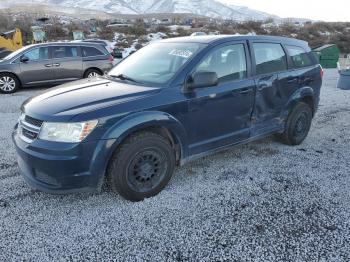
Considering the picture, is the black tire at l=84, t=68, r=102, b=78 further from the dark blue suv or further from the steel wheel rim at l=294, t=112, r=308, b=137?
the steel wheel rim at l=294, t=112, r=308, b=137

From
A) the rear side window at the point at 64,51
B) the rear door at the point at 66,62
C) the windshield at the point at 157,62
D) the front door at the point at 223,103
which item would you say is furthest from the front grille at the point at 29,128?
the rear side window at the point at 64,51

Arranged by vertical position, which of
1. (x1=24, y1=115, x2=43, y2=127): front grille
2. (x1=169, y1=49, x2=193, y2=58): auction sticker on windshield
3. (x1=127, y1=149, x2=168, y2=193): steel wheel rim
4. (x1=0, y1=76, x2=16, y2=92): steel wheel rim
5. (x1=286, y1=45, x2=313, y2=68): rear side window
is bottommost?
(x1=0, y1=76, x2=16, y2=92): steel wheel rim

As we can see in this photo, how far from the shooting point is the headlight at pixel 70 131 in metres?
2.97

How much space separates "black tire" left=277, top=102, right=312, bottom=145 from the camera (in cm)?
498

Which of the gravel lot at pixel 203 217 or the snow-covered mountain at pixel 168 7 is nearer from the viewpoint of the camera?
the gravel lot at pixel 203 217

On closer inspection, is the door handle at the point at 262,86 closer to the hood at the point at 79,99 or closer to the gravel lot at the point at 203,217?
the gravel lot at the point at 203,217

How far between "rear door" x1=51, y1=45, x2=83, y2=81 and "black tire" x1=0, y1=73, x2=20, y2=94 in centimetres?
121

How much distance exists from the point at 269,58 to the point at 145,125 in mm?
2263

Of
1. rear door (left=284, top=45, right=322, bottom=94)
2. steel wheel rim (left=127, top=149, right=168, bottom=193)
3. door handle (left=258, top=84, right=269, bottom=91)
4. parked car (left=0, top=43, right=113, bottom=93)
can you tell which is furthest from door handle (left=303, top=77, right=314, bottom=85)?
parked car (left=0, top=43, right=113, bottom=93)

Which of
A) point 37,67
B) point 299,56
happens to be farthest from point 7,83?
point 299,56

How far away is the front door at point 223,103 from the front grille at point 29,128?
1592mm

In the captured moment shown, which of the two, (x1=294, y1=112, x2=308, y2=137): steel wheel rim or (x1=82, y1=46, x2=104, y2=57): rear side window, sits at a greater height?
(x1=82, y1=46, x2=104, y2=57): rear side window

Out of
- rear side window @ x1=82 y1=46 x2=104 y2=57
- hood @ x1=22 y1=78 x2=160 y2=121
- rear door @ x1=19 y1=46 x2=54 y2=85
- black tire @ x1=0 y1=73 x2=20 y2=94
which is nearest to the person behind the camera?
hood @ x1=22 y1=78 x2=160 y2=121

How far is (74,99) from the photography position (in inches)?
130
